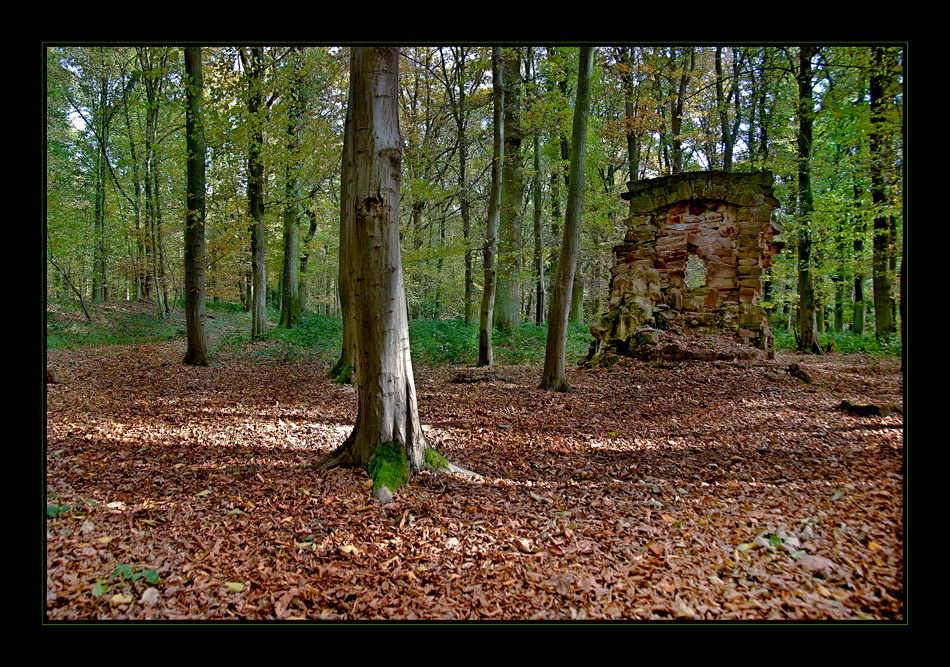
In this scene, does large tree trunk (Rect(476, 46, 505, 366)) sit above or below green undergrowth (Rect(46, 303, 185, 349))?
above

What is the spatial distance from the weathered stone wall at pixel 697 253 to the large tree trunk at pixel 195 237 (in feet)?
29.2

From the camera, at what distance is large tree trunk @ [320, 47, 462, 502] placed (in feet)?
11.3

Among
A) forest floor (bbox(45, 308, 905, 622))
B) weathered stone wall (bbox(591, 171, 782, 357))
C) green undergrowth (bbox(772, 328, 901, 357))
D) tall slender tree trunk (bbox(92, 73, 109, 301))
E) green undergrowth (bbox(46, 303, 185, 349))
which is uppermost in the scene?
tall slender tree trunk (bbox(92, 73, 109, 301))

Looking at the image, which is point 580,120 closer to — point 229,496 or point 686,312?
point 686,312

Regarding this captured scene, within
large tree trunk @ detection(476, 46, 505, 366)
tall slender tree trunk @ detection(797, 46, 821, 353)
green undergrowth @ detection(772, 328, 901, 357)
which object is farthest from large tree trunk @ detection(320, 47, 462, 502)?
green undergrowth @ detection(772, 328, 901, 357)

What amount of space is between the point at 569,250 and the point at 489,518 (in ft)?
17.5

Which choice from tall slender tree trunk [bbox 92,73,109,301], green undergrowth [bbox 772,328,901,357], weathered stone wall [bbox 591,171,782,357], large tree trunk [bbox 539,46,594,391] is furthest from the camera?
tall slender tree trunk [bbox 92,73,109,301]

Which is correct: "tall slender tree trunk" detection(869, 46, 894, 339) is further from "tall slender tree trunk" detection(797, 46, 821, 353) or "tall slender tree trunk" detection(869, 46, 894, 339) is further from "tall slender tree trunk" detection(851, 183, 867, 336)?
"tall slender tree trunk" detection(797, 46, 821, 353)

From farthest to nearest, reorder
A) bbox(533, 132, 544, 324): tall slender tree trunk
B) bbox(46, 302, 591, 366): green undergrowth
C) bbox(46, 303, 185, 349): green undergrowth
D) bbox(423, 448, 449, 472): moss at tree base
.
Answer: bbox(533, 132, 544, 324): tall slender tree trunk < bbox(46, 303, 185, 349): green undergrowth < bbox(46, 302, 591, 366): green undergrowth < bbox(423, 448, 449, 472): moss at tree base

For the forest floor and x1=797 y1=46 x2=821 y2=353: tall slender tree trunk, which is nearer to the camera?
the forest floor

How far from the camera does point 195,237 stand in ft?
30.1

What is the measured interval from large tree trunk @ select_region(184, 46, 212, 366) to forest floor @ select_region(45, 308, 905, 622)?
3.09 m

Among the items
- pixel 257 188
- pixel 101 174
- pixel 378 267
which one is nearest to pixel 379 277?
pixel 378 267
